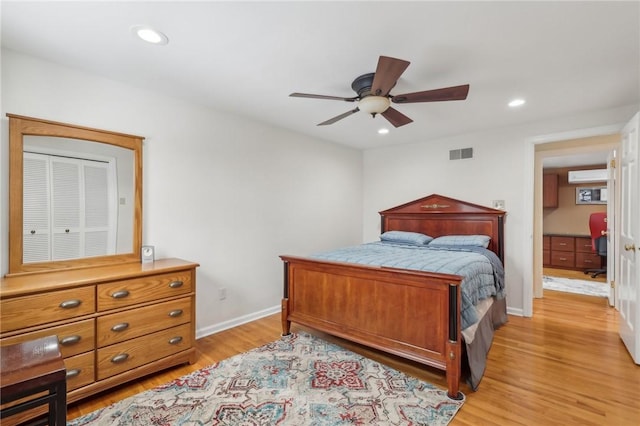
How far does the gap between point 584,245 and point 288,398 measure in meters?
7.03

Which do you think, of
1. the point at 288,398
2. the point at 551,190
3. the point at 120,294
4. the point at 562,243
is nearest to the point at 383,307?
the point at 288,398

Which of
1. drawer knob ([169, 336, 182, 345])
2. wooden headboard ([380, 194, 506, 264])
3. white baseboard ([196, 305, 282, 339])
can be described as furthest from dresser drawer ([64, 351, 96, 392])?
wooden headboard ([380, 194, 506, 264])

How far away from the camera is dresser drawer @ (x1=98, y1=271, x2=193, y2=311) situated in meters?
2.07

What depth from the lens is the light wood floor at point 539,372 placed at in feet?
6.21

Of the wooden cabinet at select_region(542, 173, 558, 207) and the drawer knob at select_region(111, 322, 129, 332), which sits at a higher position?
the wooden cabinet at select_region(542, 173, 558, 207)

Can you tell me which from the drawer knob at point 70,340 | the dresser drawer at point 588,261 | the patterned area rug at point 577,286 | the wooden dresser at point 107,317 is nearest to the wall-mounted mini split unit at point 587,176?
the dresser drawer at point 588,261

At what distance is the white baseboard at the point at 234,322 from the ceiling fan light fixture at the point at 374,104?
262cm

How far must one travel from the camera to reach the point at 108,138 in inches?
98.9

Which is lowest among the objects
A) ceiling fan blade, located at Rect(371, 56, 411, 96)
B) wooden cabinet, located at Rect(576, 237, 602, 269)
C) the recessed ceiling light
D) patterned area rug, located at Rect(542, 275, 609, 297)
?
patterned area rug, located at Rect(542, 275, 609, 297)

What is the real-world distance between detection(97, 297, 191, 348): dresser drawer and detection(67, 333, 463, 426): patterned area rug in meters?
0.41

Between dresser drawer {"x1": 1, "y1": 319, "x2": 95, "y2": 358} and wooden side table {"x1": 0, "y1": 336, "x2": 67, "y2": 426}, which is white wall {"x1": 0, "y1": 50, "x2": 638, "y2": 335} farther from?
wooden side table {"x1": 0, "y1": 336, "x2": 67, "y2": 426}

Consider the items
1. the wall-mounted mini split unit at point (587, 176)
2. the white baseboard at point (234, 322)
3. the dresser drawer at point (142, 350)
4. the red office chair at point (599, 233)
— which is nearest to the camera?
the dresser drawer at point (142, 350)

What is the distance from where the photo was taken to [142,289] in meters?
2.24

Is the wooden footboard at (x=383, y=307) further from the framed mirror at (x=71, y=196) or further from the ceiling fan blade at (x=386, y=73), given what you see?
the framed mirror at (x=71, y=196)
